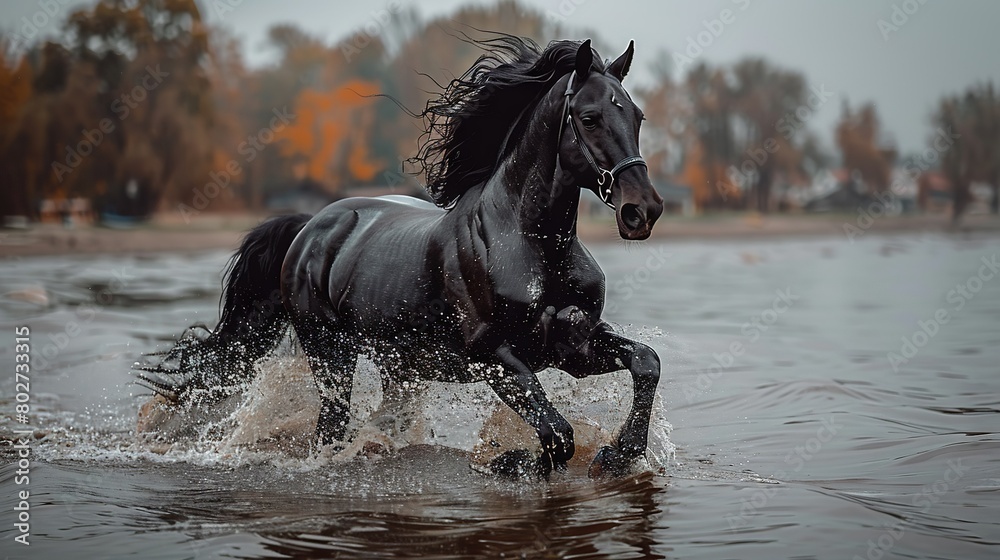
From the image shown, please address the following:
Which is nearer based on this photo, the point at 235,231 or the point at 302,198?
the point at 235,231

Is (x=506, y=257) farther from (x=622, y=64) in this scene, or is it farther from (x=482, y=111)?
(x=622, y=64)

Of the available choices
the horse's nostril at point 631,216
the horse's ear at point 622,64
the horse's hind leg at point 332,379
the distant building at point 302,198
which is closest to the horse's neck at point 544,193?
the horse's ear at point 622,64

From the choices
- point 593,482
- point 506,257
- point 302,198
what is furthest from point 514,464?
point 302,198

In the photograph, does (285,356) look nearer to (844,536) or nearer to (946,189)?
(844,536)

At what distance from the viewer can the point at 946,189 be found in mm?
64625

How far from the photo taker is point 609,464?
476 cm

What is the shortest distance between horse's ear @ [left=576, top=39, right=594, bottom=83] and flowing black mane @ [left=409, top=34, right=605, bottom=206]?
33 cm

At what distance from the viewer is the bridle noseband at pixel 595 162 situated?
4164mm

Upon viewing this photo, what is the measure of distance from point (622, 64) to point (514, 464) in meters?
1.92

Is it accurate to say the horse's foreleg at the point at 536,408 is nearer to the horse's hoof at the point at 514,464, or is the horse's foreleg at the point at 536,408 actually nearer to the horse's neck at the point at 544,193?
the horse's hoof at the point at 514,464

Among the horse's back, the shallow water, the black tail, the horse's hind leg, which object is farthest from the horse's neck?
the black tail

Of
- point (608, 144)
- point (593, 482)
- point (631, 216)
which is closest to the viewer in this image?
point (631, 216)

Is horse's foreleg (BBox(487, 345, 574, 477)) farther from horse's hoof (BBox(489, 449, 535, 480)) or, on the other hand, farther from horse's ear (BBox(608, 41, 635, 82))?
horse's ear (BBox(608, 41, 635, 82))

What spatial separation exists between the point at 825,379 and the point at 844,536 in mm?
4405
